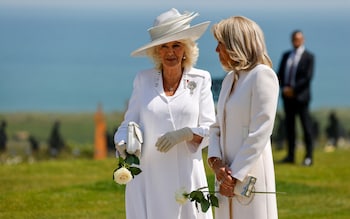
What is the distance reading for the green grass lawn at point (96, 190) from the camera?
13.6 meters

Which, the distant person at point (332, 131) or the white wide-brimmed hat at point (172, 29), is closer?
the white wide-brimmed hat at point (172, 29)

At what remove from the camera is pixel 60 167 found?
18844 mm

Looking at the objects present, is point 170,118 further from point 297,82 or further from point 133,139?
point 297,82

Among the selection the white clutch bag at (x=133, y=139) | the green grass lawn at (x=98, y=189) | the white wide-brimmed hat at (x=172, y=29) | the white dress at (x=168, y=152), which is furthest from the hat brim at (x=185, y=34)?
the green grass lawn at (x=98, y=189)

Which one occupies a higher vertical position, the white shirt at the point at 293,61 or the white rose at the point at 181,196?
the white rose at the point at 181,196

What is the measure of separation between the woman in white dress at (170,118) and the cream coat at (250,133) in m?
1.24

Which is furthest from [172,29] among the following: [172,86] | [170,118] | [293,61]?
[293,61]

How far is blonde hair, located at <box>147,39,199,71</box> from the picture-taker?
990cm

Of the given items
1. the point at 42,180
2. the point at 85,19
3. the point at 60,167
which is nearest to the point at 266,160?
the point at 42,180

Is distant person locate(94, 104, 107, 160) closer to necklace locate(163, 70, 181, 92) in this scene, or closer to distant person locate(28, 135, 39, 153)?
distant person locate(28, 135, 39, 153)

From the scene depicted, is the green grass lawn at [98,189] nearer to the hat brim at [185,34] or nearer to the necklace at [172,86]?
the necklace at [172,86]

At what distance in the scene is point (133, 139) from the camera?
31.9 ft

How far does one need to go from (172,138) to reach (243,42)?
1585 mm

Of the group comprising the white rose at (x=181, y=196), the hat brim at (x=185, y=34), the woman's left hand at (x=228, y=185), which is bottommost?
the white rose at (x=181, y=196)
